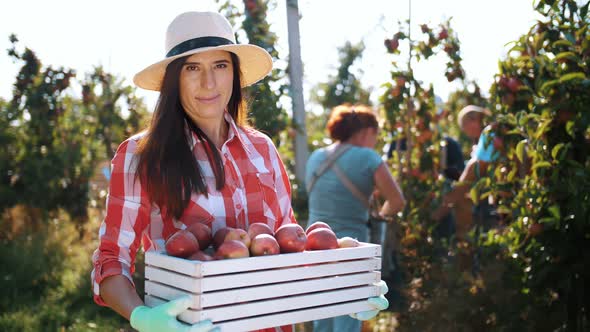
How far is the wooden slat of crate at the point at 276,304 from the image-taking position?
55.4 inches

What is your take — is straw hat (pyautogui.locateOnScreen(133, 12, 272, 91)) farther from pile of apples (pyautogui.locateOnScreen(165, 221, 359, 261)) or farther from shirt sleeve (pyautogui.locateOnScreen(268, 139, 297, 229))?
pile of apples (pyautogui.locateOnScreen(165, 221, 359, 261))

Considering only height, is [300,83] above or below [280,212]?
above

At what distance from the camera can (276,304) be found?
1.50m

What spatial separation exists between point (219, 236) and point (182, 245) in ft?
0.38

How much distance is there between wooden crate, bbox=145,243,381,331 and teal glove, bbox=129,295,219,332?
2 centimetres

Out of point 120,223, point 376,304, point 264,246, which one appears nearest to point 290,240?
point 264,246

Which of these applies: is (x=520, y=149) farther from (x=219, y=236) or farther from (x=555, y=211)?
(x=219, y=236)

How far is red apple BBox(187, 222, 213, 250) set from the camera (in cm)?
160

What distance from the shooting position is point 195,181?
1.64m

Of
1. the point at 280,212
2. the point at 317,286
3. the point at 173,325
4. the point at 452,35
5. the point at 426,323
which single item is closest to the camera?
the point at 173,325

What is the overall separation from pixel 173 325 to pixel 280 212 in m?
0.59

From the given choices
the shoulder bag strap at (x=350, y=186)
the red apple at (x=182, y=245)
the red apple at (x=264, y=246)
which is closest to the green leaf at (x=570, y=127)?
the shoulder bag strap at (x=350, y=186)

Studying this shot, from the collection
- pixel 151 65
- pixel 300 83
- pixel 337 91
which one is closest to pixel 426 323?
pixel 300 83

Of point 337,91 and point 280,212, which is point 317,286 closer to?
point 280,212
